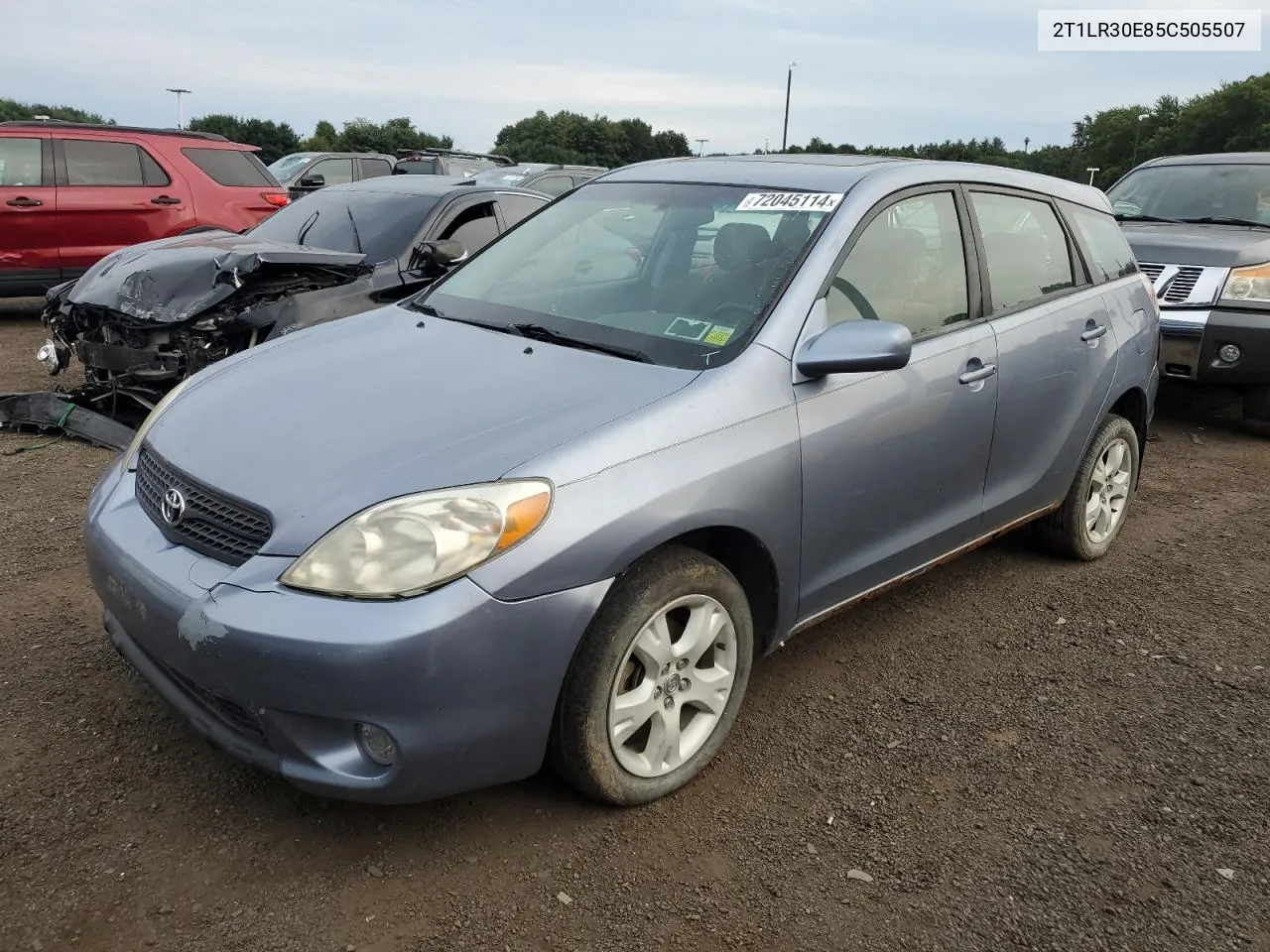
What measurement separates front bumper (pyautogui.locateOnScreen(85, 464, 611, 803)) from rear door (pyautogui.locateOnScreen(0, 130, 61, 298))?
8160 millimetres

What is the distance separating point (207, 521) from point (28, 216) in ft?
27.1

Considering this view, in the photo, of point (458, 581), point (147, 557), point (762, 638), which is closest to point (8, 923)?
point (147, 557)

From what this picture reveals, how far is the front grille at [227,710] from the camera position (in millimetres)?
2324

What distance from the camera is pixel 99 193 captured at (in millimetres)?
9344

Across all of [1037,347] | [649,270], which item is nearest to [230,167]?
[649,270]

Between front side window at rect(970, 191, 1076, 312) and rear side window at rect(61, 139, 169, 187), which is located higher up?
rear side window at rect(61, 139, 169, 187)

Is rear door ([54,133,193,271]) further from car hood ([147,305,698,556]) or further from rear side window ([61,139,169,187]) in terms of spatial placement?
car hood ([147,305,698,556])

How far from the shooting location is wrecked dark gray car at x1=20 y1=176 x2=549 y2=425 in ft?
17.7

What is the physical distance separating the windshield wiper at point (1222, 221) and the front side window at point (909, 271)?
508cm

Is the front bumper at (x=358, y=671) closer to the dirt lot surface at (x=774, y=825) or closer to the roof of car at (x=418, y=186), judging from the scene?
the dirt lot surface at (x=774, y=825)

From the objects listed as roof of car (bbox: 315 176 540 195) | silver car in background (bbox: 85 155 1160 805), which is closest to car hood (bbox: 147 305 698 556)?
silver car in background (bbox: 85 155 1160 805)

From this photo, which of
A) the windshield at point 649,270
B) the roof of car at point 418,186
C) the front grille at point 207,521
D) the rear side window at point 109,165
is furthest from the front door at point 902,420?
the rear side window at point 109,165

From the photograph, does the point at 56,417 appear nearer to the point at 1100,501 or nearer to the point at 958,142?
the point at 1100,501

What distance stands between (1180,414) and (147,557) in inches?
290
